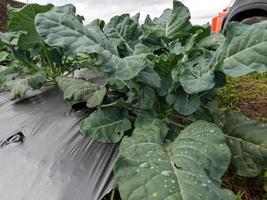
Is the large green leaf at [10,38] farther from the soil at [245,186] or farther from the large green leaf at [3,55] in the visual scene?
the soil at [245,186]

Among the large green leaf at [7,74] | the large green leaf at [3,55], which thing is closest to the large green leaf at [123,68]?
the large green leaf at [7,74]

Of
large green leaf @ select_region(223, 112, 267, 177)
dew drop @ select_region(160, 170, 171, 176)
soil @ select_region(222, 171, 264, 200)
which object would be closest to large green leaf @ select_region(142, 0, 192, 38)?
large green leaf @ select_region(223, 112, 267, 177)

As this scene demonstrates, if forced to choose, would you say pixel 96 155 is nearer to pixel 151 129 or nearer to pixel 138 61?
pixel 151 129

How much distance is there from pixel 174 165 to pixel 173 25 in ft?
3.57

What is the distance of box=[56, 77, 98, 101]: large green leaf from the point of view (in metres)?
1.82

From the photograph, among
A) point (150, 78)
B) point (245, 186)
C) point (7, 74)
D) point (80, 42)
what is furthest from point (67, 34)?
point (7, 74)

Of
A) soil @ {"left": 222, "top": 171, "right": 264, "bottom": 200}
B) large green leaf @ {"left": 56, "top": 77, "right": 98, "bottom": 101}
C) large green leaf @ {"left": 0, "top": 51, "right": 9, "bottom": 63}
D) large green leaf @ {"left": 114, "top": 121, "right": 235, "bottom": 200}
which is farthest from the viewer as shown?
large green leaf @ {"left": 0, "top": 51, "right": 9, "bottom": 63}

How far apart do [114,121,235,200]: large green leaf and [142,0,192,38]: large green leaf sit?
2.32ft

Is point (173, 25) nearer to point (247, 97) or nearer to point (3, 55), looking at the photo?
point (247, 97)

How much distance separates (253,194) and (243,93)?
108 cm

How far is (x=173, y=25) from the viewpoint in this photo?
2064mm

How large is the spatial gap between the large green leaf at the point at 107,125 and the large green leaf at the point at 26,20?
0.60m

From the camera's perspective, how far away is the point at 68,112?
6.10ft

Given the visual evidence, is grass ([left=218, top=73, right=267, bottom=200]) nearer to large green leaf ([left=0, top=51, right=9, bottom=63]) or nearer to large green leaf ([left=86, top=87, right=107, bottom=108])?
large green leaf ([left=86, top=87, right=107, bottom=108])
